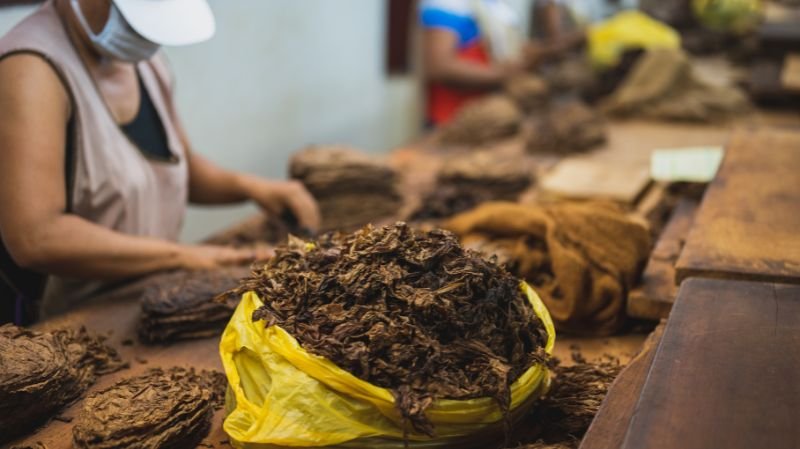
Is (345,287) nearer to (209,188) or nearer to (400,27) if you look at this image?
(209,188)

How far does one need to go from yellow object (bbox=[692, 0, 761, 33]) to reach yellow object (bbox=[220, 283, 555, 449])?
24.9ft

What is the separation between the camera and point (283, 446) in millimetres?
1501

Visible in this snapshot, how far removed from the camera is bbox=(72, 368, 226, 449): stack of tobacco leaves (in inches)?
61.1

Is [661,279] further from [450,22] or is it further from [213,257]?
[450,22]

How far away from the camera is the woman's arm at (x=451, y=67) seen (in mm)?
5621

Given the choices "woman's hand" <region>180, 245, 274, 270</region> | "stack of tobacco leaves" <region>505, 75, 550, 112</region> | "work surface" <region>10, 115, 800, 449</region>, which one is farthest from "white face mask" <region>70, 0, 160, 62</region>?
"stack of tobacco leaves" <region>505, 75, 550, 112</region>

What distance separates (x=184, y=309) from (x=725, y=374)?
1337mm

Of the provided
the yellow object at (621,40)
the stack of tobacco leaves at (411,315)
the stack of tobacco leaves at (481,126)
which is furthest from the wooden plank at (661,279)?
the yellow object at (621,40)

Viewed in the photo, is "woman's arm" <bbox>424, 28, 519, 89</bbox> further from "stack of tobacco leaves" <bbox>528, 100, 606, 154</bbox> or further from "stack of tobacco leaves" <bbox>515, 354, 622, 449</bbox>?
"stack of tobacco leaves" <bbox>515, 354, 622, 449</bbox>

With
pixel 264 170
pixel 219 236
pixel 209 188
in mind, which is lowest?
pixel 264 170

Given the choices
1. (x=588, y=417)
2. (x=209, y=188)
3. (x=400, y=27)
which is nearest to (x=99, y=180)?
(x=209, y=188)

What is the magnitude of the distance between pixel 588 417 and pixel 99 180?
1.56m

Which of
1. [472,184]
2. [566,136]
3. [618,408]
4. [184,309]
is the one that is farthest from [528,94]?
[618,408]

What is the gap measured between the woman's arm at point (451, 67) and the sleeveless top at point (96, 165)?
3.07 metres
